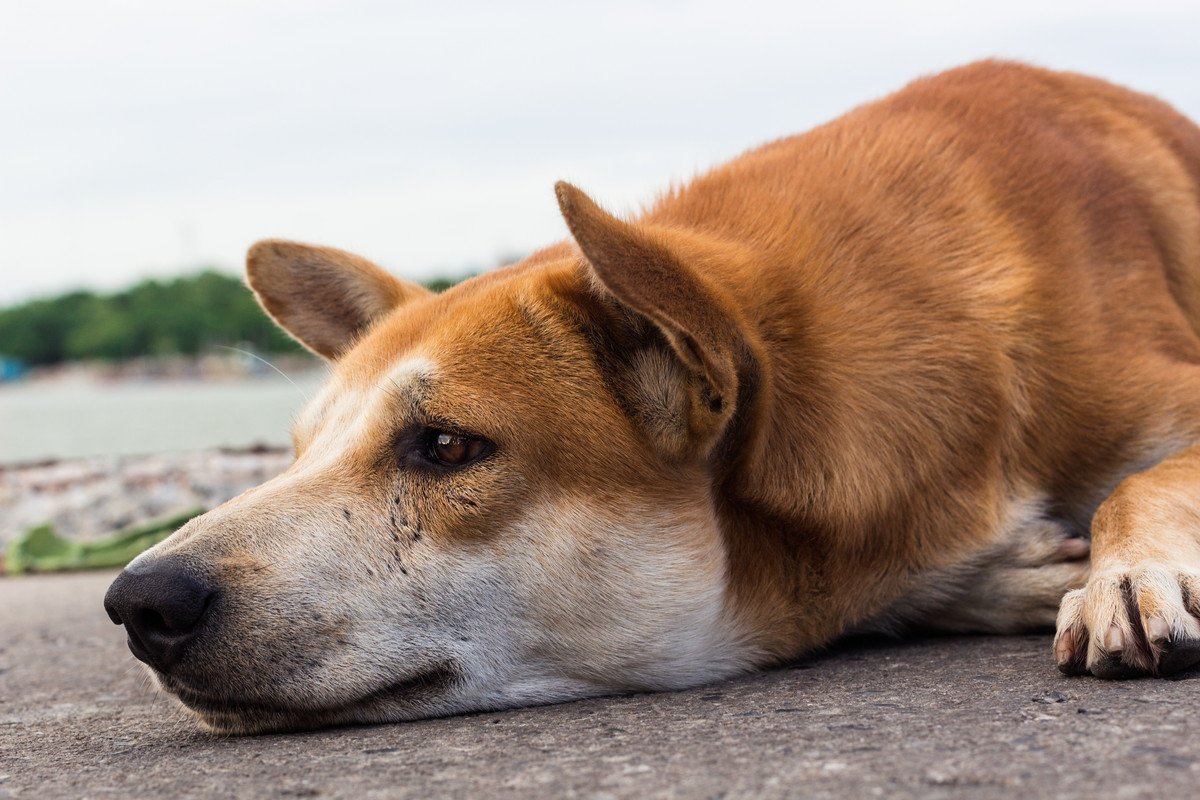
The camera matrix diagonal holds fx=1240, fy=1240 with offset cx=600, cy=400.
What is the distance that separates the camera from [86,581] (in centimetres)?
564

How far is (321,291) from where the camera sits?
3.71m

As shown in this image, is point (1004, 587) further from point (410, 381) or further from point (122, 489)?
point (122, 489)

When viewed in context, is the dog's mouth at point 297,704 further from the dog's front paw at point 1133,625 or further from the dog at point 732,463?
the dog's front paw at point 1133,625

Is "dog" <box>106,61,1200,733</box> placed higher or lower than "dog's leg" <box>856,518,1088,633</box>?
higher

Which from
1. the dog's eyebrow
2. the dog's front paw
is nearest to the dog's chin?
the dog's eyebrow

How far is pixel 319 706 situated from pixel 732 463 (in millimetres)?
988

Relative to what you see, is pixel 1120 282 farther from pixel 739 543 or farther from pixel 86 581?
pixel 86 581

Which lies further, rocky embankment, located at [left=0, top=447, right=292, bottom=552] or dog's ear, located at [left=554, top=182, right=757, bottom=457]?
rocky embankment, located at [left=0, top=447, right=292, bottom=552]

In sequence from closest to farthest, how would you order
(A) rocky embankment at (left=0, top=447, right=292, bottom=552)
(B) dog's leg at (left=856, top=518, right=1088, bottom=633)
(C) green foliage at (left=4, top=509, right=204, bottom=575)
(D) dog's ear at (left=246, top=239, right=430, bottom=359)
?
1. (B) dog's leg at (left=856, top=518, right=1088, bottom=633)
2. (D) dog's ear at (left=246, top=239, right=430, bottom=359)
3. (C) green foliage at (left=4, top=509, right=204, bottom=575)
4. (A) rocky embankment at (left=0, top=447, right=292, bottom=552)

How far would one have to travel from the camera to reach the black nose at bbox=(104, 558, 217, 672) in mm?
2332

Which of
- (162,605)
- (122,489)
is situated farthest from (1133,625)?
(122,489)

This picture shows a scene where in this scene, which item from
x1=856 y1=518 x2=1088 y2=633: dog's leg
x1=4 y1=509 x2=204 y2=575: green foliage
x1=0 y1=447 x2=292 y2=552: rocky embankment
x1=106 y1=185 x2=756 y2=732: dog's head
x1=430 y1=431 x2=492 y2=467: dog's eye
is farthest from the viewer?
x1=0 y1=447 x2=292 y2=552: rocky embankment

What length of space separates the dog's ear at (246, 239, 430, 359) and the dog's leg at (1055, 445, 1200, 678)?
1.94 metres

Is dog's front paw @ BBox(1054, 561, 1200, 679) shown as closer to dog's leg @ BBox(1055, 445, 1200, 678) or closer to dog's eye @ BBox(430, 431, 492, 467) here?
dog's leg @ BBox(1055, 445, 1200, 678)
